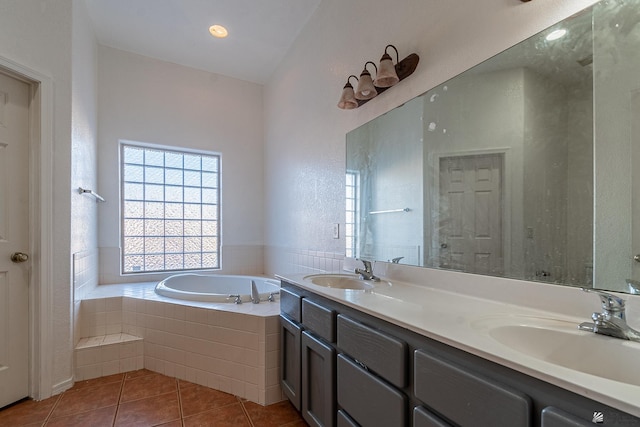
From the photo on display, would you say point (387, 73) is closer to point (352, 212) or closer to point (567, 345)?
point (352, 212)

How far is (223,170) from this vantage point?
143 inches

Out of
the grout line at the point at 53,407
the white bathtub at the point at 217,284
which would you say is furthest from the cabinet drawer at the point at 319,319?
the grout line at the point at 53,407

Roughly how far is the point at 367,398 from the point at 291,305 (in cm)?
76

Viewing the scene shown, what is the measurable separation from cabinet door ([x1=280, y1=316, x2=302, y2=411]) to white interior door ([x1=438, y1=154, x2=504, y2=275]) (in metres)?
0.91

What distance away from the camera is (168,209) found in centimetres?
346

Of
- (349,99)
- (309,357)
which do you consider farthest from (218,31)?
(309,357)

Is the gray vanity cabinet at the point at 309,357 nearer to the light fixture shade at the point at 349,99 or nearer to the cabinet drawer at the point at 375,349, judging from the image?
the cabinet drawer at the point at 375,349

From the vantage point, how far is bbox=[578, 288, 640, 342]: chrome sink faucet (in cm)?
75

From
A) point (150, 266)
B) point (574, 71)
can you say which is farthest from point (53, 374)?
point (574, 71)

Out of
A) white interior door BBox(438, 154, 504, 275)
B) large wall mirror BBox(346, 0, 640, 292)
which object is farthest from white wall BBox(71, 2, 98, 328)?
white interior door BBox(438, 154, 504, 275)

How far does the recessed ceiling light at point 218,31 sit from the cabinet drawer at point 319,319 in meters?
2.57

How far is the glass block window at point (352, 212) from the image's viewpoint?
6.88ft

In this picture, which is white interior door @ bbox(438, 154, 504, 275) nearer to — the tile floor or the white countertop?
the white countertop

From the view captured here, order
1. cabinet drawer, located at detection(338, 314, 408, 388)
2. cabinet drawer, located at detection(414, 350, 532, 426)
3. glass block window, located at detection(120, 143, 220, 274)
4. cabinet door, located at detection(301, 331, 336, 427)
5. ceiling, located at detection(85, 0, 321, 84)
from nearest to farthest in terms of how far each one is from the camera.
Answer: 1. cabinet drawer, located at detection(414, 350, 532, 426)
2. cabinet drawer, located at detection(338, 314, 408, 388)
3. cabinet door, located at detection(301, 331, 336, 427)
4. ceiling, located at detection(85, 0, 321, 84)
5. glass block window, located at detection(120, 143, 220, 274)
